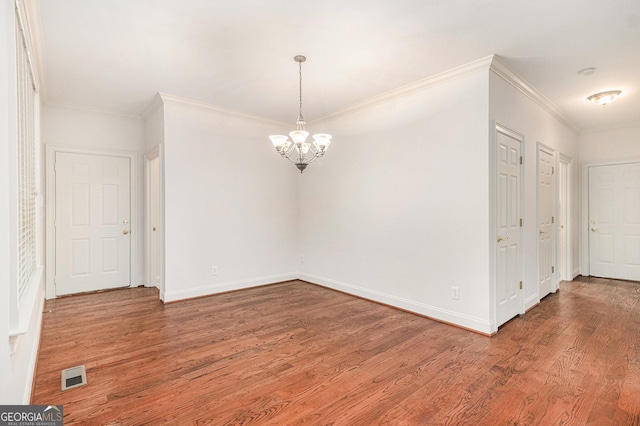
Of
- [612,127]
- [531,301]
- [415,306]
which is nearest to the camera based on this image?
[415,306]

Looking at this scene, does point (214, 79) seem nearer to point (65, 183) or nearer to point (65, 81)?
point (65, 81)

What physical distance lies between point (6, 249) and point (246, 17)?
218cm

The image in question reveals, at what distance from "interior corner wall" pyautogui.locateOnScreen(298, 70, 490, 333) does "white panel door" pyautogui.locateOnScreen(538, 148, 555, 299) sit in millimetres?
1581

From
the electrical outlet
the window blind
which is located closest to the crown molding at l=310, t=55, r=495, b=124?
the electrical outlet

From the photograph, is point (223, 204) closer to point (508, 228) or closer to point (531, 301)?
point (508, 228)

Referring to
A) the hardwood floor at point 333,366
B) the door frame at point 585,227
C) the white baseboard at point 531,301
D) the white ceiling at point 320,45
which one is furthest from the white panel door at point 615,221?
the white baseboard at point 531,301

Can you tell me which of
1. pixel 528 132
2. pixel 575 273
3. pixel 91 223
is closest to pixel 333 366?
pixel 528 132

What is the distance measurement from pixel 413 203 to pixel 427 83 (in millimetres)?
1401

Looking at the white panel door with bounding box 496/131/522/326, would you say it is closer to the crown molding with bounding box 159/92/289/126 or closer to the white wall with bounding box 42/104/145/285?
the crown molding with bounding box 159/92/289/126

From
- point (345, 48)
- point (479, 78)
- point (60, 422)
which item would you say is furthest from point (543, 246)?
point (60, 422)

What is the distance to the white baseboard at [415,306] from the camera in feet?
11.0

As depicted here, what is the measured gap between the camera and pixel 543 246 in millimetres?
4492

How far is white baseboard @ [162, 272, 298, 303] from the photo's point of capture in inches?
173

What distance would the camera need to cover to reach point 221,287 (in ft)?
15.9
